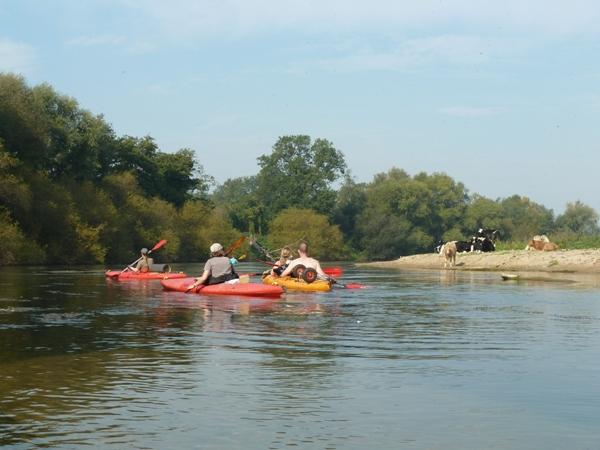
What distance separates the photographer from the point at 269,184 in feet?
388

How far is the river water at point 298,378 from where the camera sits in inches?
290

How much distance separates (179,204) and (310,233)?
18.7 m

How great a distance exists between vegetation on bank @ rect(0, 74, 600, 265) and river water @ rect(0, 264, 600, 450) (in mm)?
35686

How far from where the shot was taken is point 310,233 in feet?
330

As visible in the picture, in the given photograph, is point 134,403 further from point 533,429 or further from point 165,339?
point 165,339

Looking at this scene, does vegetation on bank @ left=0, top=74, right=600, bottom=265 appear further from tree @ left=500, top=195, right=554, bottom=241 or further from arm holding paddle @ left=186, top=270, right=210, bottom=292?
arm holding paddle @ left=186, top=270, right=210, bottom=292

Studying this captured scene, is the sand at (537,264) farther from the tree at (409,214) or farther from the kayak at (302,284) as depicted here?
the tree at (409,214)

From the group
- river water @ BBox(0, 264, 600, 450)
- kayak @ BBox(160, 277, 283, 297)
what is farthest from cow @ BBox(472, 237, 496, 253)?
river water @ BBox(0, 264, 600, 450)

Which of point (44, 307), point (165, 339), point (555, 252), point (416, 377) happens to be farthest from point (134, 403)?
point (555, 252)

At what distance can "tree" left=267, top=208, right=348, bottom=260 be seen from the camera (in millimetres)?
100062

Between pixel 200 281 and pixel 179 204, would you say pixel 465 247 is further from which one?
pixel 200 281

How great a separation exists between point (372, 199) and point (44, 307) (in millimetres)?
98250

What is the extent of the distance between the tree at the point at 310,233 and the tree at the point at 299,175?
774 centimetres

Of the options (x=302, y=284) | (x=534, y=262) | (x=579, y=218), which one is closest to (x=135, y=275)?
(x=302, y=284)
